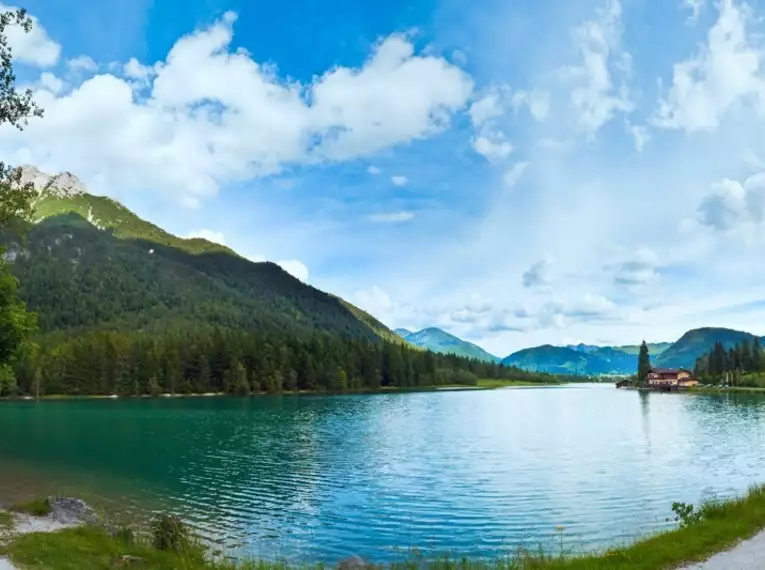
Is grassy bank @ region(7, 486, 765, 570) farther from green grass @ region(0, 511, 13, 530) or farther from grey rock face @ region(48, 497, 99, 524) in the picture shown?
grey rock face @ region(48, 497, 99, 524)

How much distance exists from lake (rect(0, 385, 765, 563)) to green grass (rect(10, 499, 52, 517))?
6.77 metres

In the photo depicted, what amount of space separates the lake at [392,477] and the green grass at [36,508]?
677 centimetres

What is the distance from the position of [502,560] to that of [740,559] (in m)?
8.67

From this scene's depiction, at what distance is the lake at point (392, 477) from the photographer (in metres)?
34.3

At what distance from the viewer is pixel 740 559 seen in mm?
18531

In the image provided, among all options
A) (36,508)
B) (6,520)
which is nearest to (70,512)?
(36,508)

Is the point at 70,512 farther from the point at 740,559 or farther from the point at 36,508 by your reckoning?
the point at 740,559

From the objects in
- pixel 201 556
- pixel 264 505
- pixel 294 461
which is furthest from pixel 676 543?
pixel 294 461

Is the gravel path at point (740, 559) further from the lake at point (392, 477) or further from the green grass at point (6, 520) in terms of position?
the green grass at point (6, 520)

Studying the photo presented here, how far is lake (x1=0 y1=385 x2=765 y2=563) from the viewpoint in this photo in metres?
34.3

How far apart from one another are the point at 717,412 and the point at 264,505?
4495 inches

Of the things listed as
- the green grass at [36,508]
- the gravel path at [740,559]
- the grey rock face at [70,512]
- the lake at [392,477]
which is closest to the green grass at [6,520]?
the green grass at [36,508]

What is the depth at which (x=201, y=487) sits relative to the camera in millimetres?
47875

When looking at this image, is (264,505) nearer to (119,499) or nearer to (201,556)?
(119,499)
